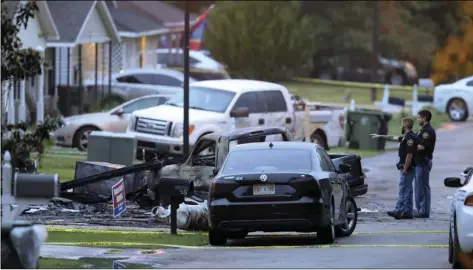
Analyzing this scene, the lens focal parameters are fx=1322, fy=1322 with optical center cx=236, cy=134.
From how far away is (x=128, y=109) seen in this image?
115 ft

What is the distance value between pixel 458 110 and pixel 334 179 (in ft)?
102

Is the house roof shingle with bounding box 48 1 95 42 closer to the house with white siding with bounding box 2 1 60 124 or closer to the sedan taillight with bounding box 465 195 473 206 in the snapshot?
the house with white siding with bounding box 2 1 60 124

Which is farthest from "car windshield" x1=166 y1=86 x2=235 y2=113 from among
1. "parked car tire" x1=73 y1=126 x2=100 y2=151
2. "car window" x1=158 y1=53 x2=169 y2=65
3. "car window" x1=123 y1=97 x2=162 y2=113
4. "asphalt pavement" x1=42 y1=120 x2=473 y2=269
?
"car window" x1=158 y1=53 x2=169 y2=65

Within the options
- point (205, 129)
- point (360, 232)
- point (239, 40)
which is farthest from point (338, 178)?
point (239, 40)

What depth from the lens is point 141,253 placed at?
1561cm

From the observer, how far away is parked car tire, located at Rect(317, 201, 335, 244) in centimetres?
1698

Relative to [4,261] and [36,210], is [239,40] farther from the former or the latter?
[4,261]

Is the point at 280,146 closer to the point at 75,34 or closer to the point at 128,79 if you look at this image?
the point at 75,34

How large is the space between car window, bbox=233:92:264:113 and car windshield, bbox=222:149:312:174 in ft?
43.1

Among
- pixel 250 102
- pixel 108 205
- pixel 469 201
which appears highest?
pixel 250 102

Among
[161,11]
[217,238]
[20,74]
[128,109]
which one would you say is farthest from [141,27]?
[217,238]

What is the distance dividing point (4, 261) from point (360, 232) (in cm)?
838

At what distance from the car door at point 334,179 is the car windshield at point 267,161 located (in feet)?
1.11

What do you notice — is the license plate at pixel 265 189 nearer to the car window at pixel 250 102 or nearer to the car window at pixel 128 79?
the car window at pixel 250 102
